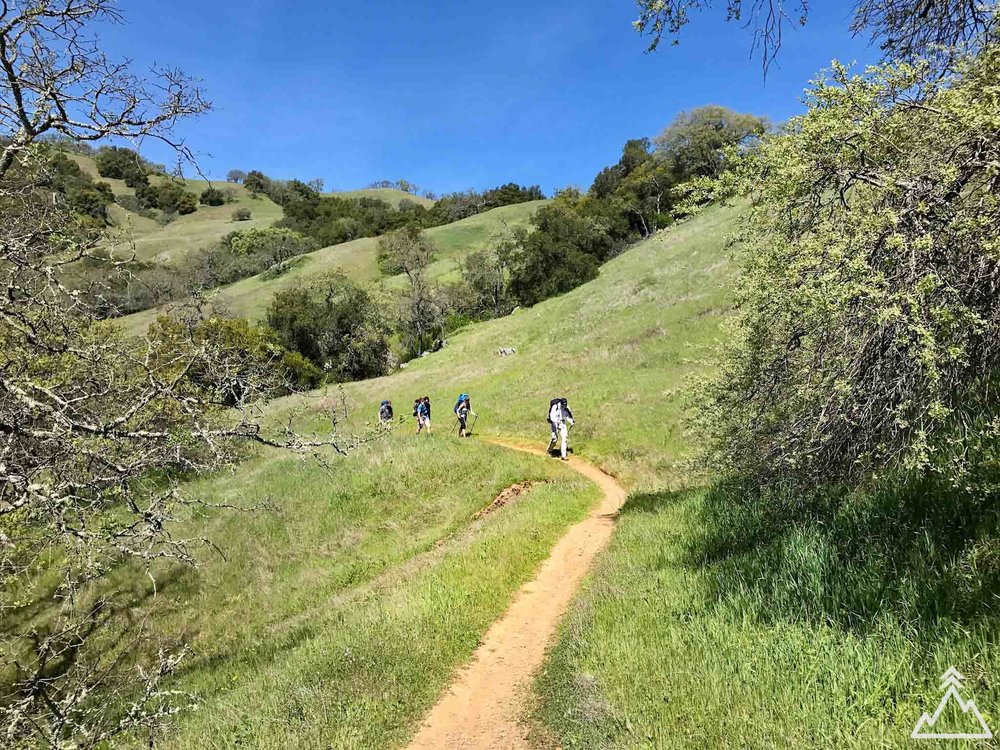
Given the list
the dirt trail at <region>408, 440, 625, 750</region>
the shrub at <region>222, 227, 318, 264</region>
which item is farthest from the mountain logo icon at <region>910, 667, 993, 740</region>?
the shrub at <region>222, 227, 318, 264</region>

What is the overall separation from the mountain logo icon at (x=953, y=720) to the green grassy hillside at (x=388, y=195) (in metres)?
179

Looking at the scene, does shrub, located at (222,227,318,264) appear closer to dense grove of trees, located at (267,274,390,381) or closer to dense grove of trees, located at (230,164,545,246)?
dense grove of trees, located at (230,164,545,246)

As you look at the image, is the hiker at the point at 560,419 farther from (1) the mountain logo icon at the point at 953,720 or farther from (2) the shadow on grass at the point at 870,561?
(1) the mountain logo icon at the point at 953,720

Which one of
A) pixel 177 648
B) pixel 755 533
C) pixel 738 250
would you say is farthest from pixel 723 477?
pixel 177 648

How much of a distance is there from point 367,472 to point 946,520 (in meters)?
14.0

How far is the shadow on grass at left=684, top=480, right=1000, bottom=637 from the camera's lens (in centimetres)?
390

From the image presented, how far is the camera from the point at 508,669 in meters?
6.52

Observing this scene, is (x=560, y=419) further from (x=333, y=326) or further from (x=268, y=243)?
(x=268, y=243)

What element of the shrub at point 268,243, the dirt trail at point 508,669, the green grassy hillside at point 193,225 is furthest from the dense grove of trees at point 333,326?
the dirt trail at point 508,669

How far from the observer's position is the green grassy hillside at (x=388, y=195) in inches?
6840

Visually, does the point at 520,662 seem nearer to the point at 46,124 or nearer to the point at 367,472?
the point at 46,124

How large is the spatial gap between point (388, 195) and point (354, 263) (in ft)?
329

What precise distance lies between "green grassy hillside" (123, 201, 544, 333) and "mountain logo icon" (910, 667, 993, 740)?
67.4m

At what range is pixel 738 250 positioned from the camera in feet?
19.8
